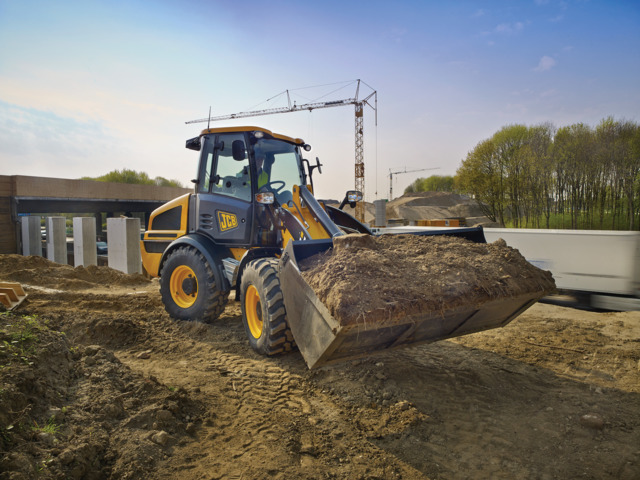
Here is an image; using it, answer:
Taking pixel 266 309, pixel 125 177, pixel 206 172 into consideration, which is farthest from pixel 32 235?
pixel 125 177

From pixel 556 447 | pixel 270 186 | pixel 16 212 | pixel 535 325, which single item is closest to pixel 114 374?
pixel 270 186

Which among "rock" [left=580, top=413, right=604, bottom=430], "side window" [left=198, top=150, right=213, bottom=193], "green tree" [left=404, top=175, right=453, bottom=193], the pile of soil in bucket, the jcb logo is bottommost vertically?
"rock" [left=580, top=413, right=604, bottom=430]

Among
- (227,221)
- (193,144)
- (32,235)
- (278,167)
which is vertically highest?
(193,144)

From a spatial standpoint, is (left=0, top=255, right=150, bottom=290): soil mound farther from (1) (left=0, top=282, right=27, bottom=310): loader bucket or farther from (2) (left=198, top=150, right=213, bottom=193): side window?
(2) (left=198, top=150, right=213, bottom=193): side window

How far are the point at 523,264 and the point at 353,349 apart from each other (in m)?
2.02

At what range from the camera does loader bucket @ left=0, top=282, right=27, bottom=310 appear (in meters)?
6.90

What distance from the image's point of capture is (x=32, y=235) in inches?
707

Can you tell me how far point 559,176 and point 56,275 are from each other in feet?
88.0

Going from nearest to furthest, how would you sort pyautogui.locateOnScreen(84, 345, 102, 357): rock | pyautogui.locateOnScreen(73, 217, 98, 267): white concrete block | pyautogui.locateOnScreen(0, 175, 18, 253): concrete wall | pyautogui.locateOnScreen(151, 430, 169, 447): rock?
1. pyautogui.locateOnScreen(151, 430, 169, 447): rock
2. pyautogui.locateOnScreen(84, 345, 102, 357): rock
3. pyautogui.locateOnScreen(73, 217, 98, 267): white concrete block
4. pyautogui.locateOnScreen(0, 175, 18, 253): concrete wall

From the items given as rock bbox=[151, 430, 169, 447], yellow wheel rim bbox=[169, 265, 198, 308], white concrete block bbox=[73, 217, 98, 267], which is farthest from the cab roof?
white concrete block bbox=[73, 217, 98, 267]

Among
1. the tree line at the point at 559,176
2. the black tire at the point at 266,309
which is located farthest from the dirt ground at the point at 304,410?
the tree line at the point at 559,176

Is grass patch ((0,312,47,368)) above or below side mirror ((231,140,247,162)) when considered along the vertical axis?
below

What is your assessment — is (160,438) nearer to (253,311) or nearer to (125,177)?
(253,311)

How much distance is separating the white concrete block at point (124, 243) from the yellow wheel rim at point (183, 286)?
850cm
